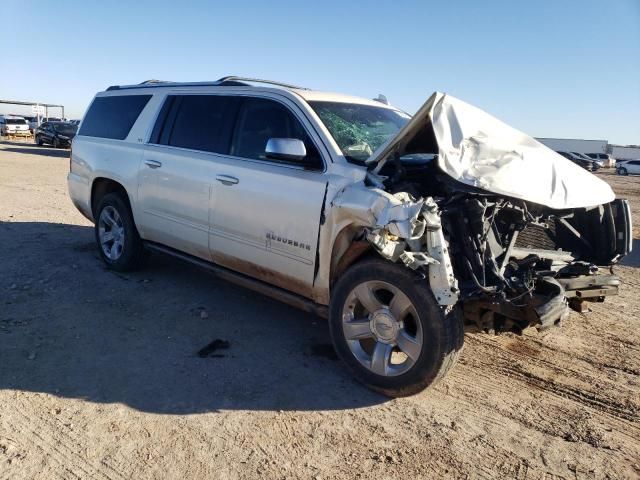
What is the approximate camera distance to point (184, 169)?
491 cm

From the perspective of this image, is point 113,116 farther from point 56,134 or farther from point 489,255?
point 56,134

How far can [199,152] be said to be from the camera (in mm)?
4863

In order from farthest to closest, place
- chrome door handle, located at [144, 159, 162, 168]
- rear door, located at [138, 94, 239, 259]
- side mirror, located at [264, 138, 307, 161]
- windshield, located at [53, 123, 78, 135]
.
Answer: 1. windshield, located at [53, 123, 78, 135]
2. chrome door handle, located at [144, 159, 162, 168]
3. rear door, located at [138, 94, 239, 259]
4. side mirror, located at [264, 138, 307, 161]

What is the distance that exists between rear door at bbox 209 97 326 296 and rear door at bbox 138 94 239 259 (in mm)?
174

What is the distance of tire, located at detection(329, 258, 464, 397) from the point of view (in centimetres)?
324

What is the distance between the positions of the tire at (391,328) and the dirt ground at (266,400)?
0.18 m

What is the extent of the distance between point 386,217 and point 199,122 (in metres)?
2.56

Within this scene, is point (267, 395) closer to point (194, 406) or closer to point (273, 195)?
point (194, 406)

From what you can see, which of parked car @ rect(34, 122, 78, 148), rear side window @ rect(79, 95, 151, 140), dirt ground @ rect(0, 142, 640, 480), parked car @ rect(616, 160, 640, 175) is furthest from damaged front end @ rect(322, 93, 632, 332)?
parked car @ rect(616, 160, 640, 175)

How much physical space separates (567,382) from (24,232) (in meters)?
7.24

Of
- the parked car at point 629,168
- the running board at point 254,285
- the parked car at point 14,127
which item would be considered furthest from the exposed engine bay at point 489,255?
the parked car at point 629,168

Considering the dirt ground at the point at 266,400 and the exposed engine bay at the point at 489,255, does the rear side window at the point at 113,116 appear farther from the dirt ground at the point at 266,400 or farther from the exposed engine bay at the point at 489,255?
the exposed engine bay at the point at 489,255

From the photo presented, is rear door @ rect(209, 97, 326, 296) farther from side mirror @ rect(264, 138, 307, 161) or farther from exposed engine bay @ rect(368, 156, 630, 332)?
exposed engine bay @ rect(368, 156, 630, 332)

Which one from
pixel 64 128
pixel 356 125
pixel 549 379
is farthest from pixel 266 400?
pixel 64 128
